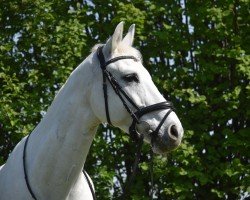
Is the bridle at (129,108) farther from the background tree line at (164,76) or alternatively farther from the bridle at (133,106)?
the background tree line at (164,76)

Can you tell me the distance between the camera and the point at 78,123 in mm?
4328

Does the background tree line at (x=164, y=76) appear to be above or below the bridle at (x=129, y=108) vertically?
below

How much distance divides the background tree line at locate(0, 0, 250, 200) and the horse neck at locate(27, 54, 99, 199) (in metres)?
5.17

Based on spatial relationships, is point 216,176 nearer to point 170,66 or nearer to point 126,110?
point 170,66

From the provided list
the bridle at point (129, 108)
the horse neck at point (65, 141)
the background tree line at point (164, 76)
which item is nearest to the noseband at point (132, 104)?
the bridle at point (129, 108)

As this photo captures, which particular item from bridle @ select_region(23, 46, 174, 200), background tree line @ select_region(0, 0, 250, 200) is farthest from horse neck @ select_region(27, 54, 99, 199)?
background tree line @ select_region(0, 0, 250, 200)

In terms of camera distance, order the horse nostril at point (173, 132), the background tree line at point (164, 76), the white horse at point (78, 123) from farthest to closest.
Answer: the background tree line at point (164, 76) → the white horse at point (78, 123) → the horse nostril at point (173, 132)

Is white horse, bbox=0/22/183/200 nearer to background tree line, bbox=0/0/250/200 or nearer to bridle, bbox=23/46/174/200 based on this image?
bridle, bbox=23/46/174/200

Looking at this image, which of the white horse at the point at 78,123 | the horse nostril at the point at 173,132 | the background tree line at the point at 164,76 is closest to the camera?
the horse nostril at the point at 173,132

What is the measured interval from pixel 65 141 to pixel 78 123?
0.50ft

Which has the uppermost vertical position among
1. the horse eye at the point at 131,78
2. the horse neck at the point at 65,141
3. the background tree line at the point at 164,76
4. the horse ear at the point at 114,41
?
the horse ear at the point at 114,41

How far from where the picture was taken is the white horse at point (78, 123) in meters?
4.27

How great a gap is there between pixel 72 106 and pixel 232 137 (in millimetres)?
5995

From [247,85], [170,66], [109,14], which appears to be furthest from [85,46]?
[247,85]
